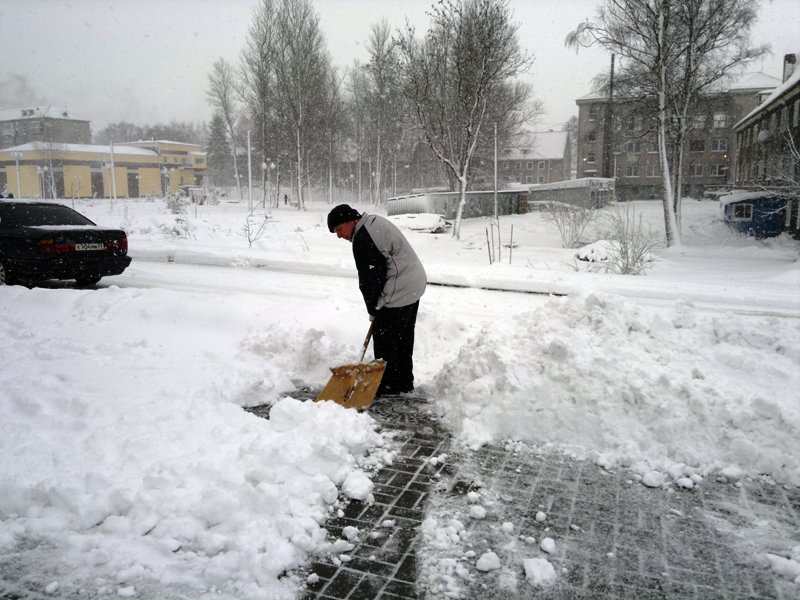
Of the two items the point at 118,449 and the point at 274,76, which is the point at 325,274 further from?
the point at 274,76

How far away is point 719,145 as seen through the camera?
176 feet

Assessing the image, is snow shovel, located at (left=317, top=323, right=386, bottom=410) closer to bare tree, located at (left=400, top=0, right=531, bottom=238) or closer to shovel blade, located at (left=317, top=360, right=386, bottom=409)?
shovel blade, located at (left=317, top=360, right=386, bottom=409)

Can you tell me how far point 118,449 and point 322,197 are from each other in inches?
2443

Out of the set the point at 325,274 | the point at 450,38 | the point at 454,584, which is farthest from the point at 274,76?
the point at 454,584

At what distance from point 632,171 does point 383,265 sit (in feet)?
189

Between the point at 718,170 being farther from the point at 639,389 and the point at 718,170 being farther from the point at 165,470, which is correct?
the point at 165,470

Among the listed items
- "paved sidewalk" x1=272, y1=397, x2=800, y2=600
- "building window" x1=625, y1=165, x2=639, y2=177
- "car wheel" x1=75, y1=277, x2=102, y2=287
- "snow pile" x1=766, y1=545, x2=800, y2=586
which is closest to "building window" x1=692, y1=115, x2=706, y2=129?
"building window" x1=625, y1=165, x2=639, y2=177

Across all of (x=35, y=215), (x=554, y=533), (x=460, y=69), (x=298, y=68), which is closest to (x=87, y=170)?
(x=298, y=68)

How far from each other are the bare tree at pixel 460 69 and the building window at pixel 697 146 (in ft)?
125

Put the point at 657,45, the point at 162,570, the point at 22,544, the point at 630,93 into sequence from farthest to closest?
the point at 630,93, the point at 657,45, the point at 22,544, the point at 162,570

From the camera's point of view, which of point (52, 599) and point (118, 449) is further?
point (118, 449)

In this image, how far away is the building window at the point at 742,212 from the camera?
25.6 metres

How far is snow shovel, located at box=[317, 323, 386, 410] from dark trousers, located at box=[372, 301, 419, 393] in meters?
0.37

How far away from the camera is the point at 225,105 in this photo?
5147 centimetres
